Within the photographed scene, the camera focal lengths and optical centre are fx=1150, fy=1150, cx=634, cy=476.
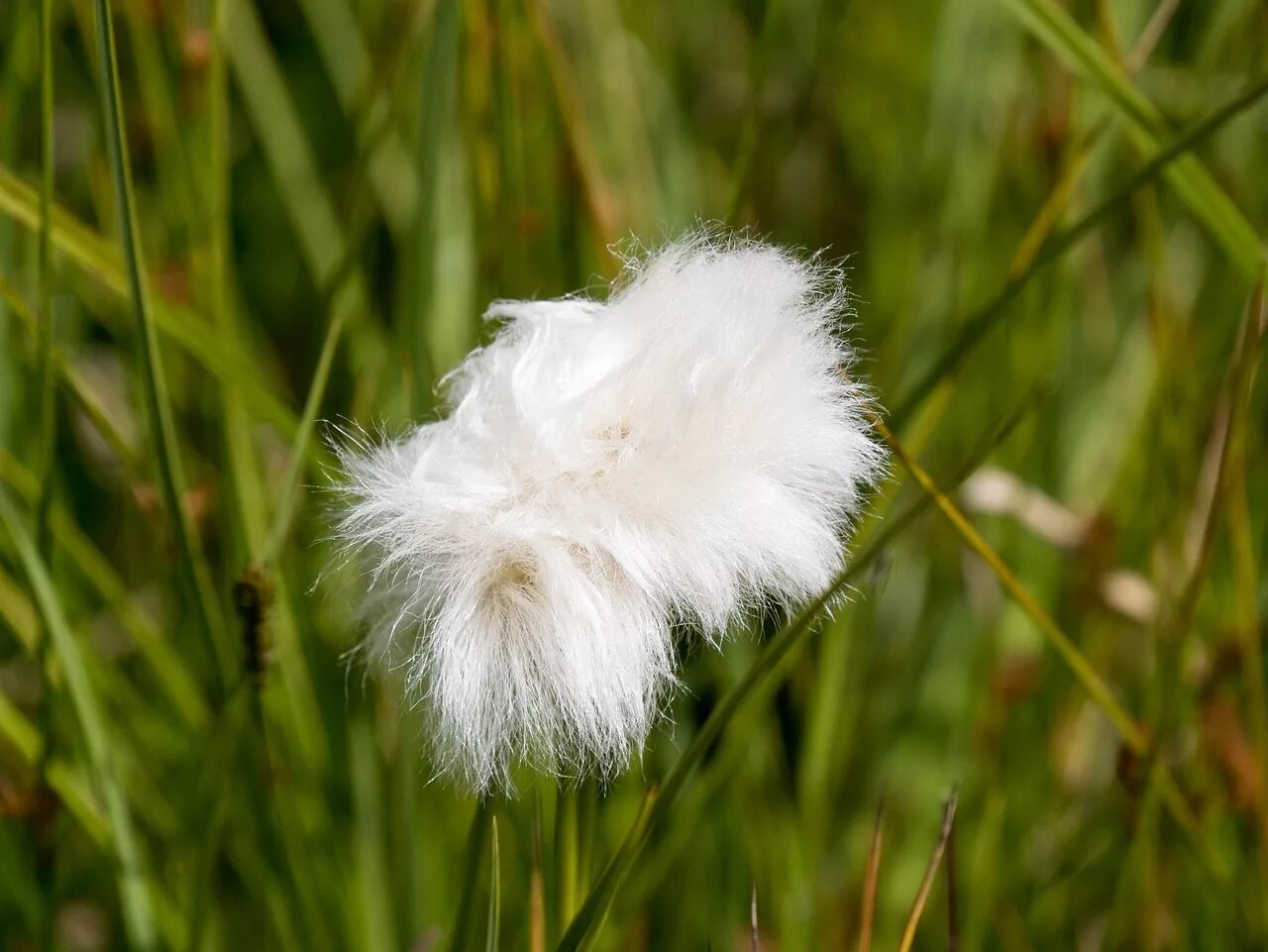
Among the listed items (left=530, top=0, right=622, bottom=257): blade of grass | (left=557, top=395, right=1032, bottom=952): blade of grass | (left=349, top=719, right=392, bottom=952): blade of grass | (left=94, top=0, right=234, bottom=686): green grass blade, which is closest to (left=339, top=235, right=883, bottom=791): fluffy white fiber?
(left=557, top=395, right=1032, bottom=952): blade of grass

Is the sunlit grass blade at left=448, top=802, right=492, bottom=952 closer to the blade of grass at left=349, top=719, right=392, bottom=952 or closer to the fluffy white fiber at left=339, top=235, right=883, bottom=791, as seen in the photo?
the fluffy white fiber at left=339, top=235, right=883, bottom=791

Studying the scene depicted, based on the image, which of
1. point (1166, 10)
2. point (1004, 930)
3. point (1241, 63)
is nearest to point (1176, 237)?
point (1241, 63)

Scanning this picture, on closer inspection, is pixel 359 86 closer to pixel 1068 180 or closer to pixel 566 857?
pixel 1068 180

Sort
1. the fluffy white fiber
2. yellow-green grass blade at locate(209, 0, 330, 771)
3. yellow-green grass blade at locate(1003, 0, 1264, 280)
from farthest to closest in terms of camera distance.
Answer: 1. yellow-green grass blade at locate(209, 0, 330, 771)
2. yellow-green grass blade at locate(1003, 0, 1264, 280)
3. the fluffy white fiber

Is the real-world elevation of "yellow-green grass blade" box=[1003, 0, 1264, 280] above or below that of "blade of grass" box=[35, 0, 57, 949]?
below

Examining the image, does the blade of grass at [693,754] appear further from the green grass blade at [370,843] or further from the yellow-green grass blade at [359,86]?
the yellow-green grass blade at [359,86]

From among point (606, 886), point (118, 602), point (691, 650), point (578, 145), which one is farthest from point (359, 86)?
point (606, 886)

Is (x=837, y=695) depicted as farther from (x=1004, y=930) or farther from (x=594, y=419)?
(x=594, y=419)
